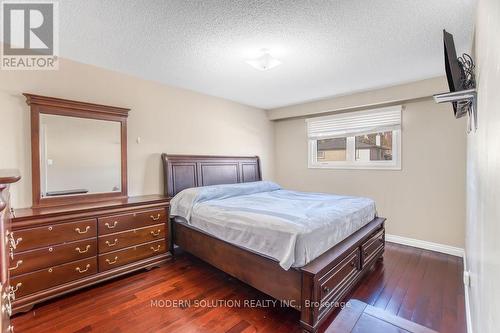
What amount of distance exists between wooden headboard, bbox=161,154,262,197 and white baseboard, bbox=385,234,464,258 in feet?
8.20

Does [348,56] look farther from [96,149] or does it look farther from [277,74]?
[96,149]

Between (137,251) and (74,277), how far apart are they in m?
0.59

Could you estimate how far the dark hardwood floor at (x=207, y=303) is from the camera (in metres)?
1.85

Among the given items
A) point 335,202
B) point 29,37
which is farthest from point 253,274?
point 29,37

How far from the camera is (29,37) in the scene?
2139 millimetres

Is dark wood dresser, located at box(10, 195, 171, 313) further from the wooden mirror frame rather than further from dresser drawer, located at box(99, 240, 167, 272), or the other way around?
the wooden mirror frame

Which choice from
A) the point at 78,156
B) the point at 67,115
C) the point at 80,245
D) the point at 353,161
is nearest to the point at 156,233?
the point at 80,245

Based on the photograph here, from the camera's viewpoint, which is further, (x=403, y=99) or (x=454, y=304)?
(x=403, y=99)

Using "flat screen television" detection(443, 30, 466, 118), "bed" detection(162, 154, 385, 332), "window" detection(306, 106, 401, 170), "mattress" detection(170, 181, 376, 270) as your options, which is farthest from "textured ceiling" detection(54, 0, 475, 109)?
"mattress" detection(170, 181, 376, 270)

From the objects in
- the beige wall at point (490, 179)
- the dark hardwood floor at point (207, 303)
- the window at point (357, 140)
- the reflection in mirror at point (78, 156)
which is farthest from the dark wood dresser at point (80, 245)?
the window at point (357, 140)

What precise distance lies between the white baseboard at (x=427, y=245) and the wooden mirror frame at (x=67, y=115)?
3996mm

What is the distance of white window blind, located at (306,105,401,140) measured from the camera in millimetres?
3658

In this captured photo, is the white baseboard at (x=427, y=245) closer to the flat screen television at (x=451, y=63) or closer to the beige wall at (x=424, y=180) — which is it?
the beige wall at (x=424, y=180)

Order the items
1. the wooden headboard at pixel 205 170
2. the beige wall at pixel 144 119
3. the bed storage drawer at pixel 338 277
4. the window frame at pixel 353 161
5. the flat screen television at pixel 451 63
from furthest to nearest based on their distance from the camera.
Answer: the window frame at pixel 353 161 → the wooden headboard at pixel 205 170 → the beige wall at pixel 144 119 → the bed storage drawer at pixel 338 277 → the flat screen television at pixel 451 63
